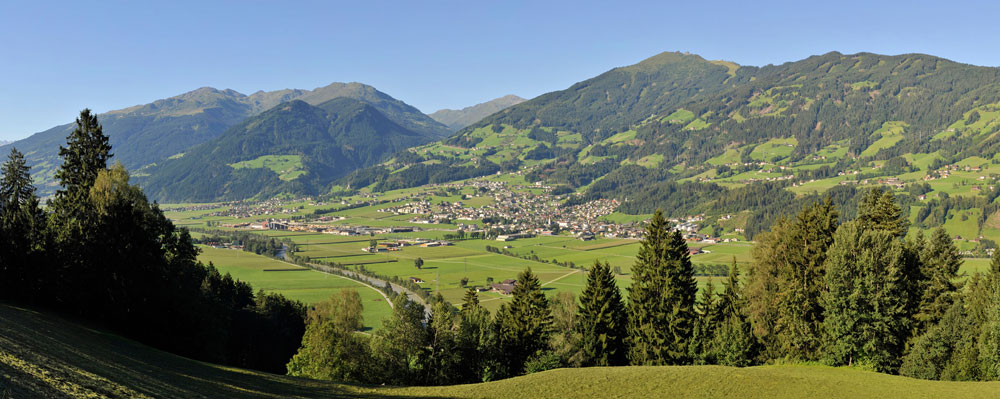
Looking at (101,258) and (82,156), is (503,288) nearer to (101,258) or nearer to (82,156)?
(82,156)

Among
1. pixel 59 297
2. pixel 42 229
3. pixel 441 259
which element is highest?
pixel 42 229

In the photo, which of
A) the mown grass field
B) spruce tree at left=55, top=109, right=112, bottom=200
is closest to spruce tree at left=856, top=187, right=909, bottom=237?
spruce tree at left=55, top=109, right=112, bottom=200

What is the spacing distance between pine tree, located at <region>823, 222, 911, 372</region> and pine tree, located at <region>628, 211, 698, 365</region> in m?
10.1

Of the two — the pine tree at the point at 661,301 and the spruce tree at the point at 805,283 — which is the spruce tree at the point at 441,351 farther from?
the spruce tree at the point at 805,283

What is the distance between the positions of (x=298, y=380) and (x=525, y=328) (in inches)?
749

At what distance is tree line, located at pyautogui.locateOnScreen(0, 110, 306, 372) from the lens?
35.9 meters

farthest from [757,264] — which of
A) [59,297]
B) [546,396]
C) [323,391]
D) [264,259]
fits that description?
[264,259]

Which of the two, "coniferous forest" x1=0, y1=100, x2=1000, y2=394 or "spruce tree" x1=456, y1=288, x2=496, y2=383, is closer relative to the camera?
"coniferous forest" x1=0, y1=100, x2=1000, y2=394

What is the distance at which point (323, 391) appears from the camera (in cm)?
2870

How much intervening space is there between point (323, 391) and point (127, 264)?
65.8 feet

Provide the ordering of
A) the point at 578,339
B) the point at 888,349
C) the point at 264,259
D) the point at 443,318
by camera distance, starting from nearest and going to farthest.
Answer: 1. the point at 888,349
2. the point at 443,318
3. the point at 578,339
4. the point at 264,259

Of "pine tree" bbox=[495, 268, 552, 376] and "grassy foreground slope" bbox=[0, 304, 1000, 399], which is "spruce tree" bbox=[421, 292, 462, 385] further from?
"grassy foreground slope" bbox=[0, 304, 1000, 399]

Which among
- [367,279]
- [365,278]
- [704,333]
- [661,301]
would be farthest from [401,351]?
[365,278]

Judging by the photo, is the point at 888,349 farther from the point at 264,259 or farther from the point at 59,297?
the point at 264,259
